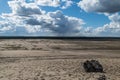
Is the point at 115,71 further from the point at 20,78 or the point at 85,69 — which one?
the point at 20,78

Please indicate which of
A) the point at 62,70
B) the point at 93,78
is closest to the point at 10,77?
the point at 62,70

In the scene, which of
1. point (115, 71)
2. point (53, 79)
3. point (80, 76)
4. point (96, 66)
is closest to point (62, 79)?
point (53, 79)

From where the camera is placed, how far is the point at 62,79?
1427 centimetres

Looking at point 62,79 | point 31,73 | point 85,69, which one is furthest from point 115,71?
point 31,73

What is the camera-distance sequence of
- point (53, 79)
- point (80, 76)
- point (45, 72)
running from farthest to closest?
1. point (45, 72)
2. point (80, 76)
3. point (53, 79)

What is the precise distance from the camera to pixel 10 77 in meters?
14.6

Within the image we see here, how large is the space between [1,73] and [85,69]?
6.36 m

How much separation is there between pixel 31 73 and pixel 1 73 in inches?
84.4

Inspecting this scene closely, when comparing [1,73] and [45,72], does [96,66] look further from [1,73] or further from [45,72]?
[1,73]

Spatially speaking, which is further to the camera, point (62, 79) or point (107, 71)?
point (107, 71)

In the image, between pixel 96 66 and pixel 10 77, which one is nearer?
pixel 10 77

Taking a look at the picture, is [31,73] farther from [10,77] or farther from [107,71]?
[107,71]

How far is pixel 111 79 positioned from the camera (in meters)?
14.6

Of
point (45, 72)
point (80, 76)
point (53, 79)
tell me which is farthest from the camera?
point (45, 72)
